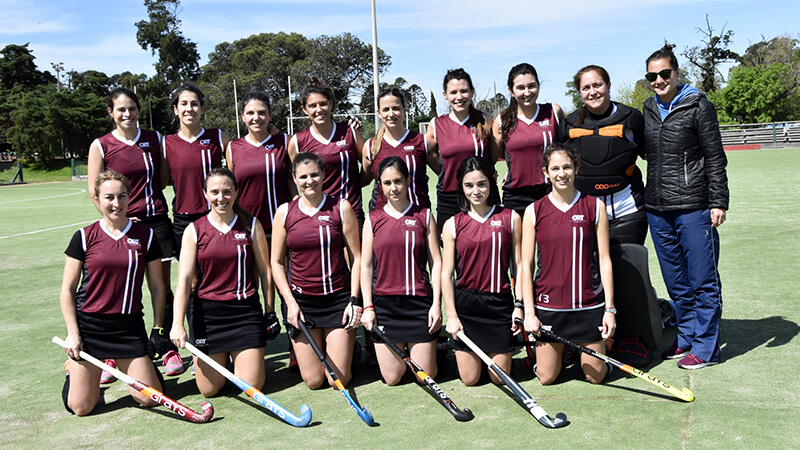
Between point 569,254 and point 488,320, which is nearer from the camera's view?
point 569,254

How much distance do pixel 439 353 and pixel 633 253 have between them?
1.53 meters

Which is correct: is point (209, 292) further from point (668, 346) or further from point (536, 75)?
point (668, 346)

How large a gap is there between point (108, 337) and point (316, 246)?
1484 mm

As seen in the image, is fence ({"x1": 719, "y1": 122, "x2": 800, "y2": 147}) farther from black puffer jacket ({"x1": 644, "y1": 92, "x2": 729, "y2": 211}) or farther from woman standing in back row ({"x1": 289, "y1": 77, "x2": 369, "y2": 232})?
woman standing in back row ({"x1": 289, "y1": 77, "x2": 369, "y2": 232})

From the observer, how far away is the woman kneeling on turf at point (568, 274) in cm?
420

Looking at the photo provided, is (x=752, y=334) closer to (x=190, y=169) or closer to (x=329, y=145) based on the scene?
(x=329, y=145)

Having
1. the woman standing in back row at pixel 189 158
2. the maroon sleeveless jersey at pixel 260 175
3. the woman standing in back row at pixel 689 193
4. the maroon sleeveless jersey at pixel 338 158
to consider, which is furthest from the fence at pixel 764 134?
the woman standing in back row at pixel 189 158

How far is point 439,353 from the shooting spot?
15.4 ft

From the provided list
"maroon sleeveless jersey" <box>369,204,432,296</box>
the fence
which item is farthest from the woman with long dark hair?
the fence

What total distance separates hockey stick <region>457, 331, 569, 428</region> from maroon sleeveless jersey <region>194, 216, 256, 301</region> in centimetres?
155

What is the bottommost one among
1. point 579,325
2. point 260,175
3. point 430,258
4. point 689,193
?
point 579,325

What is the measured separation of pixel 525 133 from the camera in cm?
497

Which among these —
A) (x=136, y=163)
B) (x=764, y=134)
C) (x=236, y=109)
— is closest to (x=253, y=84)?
(x=236, y=109)

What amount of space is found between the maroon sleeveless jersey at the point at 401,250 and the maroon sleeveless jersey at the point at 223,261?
909 millimetres
